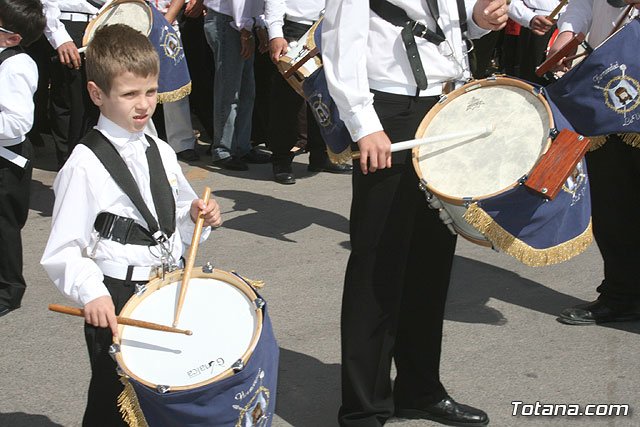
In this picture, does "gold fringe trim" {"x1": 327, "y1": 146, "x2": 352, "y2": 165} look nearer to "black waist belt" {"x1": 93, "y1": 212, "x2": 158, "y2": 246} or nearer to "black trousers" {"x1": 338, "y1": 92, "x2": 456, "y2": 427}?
"black trousers" {"x1": 338, "y1": 92, "x2": 456, "y2": 427}

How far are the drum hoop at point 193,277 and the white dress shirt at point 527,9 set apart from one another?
170 inches

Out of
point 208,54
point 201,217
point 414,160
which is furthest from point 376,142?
point 208,54

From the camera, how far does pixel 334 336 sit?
397 cm

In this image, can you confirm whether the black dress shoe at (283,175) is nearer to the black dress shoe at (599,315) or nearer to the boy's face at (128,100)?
the black dress shoe at (599,315)

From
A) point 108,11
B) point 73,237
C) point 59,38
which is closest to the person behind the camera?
point 73,237

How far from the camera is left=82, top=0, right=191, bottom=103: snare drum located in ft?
17.4

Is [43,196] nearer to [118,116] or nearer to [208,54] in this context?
[208,54]

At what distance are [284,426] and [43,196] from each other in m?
3.65

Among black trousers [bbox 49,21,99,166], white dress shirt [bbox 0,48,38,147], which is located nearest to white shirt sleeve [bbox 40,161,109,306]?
white dress shirt [bbox 0,48,38,147]

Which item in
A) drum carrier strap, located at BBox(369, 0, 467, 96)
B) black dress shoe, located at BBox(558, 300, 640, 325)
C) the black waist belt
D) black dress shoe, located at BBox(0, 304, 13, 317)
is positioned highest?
drum carrier strap, located at BBox(369, 0, 467, 96)

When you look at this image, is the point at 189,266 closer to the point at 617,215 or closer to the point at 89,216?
the point at 89,216

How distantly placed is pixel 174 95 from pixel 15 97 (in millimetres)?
1722

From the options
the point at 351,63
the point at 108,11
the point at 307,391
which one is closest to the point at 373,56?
the point at 351,63

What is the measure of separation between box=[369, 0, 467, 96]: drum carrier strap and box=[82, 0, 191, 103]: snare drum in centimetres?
283
